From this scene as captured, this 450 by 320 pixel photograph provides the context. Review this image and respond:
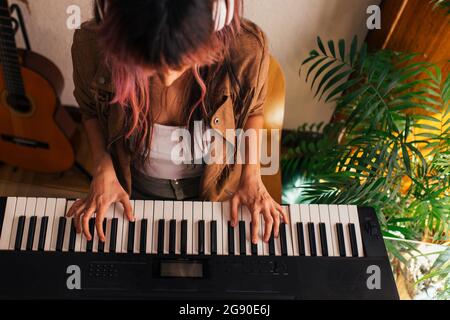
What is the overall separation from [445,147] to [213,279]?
0.89 metres

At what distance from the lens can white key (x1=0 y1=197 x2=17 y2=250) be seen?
4.28 ft

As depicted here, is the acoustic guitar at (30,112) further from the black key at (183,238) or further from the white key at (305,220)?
the white key at (305,220)

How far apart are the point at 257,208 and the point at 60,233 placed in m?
0.55

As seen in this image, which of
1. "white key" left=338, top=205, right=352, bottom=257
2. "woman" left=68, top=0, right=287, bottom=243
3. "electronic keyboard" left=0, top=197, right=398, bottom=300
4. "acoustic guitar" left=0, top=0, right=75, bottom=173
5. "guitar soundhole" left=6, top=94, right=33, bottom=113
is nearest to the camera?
"woman" left=68, top=0, right=287, bottom=243

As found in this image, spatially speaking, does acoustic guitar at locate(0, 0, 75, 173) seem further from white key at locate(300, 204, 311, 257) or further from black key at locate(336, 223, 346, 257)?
black key at locate(336, 223, 346, 257)

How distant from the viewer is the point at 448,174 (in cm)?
157

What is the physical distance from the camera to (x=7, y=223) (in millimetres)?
1331

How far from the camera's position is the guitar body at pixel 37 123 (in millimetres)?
2043

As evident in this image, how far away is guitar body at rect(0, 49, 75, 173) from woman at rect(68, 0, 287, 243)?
2.09 feet

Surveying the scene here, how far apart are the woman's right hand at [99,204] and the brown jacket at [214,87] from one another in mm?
147

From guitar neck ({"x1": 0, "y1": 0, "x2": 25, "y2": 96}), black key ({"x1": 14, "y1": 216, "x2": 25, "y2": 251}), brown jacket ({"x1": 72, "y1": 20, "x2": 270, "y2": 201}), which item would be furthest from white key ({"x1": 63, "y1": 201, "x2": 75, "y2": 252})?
guitar neck ({"x1": 0, "y1": 0, "x2": 25, "y2": 96})

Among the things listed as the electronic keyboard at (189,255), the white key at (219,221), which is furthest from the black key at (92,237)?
the white key at (219,221)

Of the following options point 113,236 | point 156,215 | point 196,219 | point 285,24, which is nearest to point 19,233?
point 113,236

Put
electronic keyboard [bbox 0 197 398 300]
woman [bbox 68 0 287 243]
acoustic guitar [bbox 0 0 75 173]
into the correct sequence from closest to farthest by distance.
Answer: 1. woman [bbox 68 0 287 243]
2. electronic keyboard [bbox 0 197 398 300]
3. acoustic guitar [bbox 0 0 75 173]
